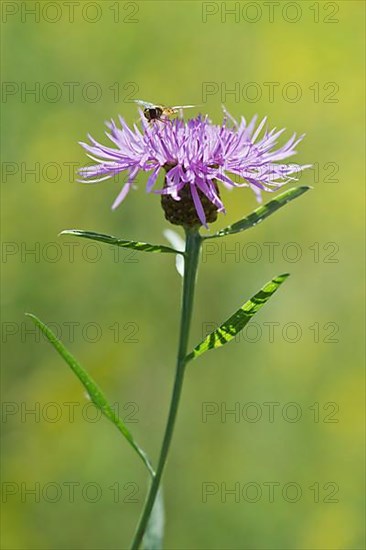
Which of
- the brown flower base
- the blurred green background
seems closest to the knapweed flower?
the brown flower base

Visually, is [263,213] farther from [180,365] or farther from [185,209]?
[180,365]

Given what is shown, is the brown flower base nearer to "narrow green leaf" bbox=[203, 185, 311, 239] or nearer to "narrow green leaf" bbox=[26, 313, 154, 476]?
Result: "narrow green leaf" bbox=[203, 185, 311, 239]

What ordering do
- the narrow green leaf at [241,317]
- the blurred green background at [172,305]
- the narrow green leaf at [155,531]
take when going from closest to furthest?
1. the narrow green leaf at [241,317]
2. the narrow green leaf at [155,531]
3. the blurred green background at [172,305]

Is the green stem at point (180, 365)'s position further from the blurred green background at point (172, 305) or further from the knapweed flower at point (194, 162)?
the blurred green background at point (172, 305)

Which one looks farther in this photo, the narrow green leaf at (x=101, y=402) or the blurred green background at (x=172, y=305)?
the blurred green background at (x=172, y=305)

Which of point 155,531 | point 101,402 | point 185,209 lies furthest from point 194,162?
point 155,531

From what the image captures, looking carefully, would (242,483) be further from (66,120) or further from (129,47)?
(129,47)

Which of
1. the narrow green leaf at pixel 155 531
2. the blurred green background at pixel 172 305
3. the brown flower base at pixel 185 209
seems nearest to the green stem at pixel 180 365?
the brown flower base at pixel 185 209
